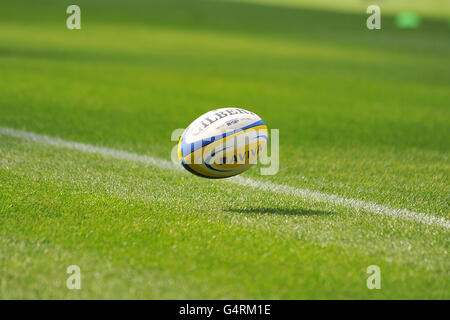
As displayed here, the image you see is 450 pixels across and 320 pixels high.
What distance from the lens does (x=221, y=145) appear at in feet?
15.5

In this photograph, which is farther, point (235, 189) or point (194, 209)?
point (235, 189)

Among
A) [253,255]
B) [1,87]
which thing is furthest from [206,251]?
[1,87]

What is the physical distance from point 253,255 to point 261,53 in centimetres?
1670

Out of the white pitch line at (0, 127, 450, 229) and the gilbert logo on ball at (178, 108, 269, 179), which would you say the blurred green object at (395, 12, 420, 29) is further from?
the gilbert logo on ball at (178, 108, 269, 179)

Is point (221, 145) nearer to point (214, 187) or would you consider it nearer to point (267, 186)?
point (214, 187)

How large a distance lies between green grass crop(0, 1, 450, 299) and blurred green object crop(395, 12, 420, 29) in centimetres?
1741

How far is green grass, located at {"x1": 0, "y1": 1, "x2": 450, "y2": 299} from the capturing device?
3.40m

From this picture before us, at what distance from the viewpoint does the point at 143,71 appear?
47.2ft

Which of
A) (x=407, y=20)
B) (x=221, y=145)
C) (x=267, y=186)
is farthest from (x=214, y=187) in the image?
(x=407, y=20)

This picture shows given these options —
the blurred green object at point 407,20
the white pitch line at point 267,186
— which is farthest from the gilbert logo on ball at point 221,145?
the blurred green object at point 407,20

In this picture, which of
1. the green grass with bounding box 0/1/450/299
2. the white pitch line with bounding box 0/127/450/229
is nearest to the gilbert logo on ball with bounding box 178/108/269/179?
the green grass with bounding box 0/1/450/299

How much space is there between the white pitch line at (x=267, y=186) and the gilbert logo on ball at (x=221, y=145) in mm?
595
